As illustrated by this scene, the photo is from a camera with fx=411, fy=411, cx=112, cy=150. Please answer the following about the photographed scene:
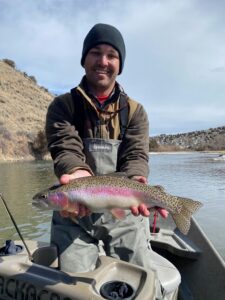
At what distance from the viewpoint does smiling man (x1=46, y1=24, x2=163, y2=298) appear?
11.7 feet

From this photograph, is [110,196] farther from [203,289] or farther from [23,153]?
[23,153]

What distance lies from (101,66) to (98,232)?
1.53m

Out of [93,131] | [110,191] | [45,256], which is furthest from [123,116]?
[45,256]

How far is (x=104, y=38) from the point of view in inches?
150

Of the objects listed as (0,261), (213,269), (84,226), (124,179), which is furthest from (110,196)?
(213,269)

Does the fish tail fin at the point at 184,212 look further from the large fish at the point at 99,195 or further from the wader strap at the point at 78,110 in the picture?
the wader strap at the point at 78,110

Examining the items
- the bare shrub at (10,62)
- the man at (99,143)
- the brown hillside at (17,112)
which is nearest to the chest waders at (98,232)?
the man at (99,143)

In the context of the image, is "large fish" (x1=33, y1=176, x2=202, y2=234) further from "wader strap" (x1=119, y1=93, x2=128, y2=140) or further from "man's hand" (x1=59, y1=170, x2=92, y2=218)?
"wader strap" (x1=119, y1=93, x2=128, y2=140)

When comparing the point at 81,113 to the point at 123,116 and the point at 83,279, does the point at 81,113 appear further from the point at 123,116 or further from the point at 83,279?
the point at 83,279

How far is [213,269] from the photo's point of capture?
454 centimetres

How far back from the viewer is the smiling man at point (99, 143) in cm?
356

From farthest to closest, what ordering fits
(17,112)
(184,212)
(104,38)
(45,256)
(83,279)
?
(17,112)
(45,256)
(104,38)
(184,212)
(83,279)

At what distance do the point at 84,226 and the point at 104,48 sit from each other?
1648 mm

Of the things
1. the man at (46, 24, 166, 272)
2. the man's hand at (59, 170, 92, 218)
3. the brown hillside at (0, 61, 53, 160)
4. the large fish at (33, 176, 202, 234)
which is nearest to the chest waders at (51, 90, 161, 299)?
the man at (46, 24, 166, 272)
